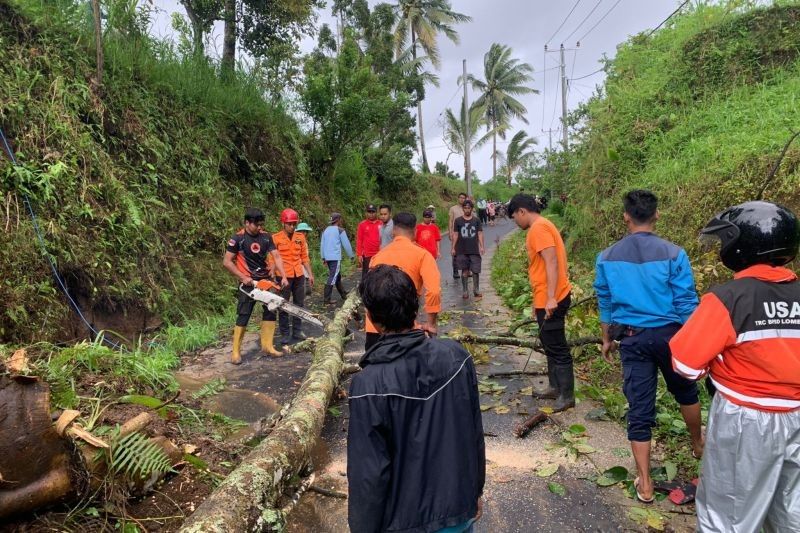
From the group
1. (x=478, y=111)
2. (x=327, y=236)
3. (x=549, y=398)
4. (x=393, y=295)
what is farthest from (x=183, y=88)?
(x=478, y=111)

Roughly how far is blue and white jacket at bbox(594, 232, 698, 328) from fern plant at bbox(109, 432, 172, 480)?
3.04 metres

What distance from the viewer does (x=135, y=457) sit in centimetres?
283

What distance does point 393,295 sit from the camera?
72.8 inches

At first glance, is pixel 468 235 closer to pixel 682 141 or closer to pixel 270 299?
pixel 682 141

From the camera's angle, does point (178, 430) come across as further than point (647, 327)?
Yes

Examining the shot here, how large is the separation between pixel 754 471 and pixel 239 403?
421 centimetres

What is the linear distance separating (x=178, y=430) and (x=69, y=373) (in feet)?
3.04

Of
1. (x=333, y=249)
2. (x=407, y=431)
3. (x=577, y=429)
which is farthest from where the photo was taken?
(x=333, y=249)

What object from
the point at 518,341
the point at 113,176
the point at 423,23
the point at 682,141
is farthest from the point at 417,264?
the point at 423,23

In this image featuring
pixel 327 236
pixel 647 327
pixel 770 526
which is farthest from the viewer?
pixel 327 236

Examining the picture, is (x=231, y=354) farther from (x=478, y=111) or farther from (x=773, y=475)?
(x=478, y=111)

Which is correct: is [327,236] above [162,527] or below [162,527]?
above

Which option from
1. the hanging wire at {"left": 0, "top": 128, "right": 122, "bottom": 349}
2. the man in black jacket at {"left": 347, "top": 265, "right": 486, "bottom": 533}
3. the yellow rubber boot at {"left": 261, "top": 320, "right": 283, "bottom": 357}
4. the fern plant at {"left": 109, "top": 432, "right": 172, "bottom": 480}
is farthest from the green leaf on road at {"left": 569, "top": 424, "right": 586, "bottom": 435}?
the hanging wire at {"left": 0, "top": 128, "right": 122, "bottom": 349}

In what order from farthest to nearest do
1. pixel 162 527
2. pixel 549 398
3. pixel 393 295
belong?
pixel 549 398, pixel 162 527, pixel 393 295
